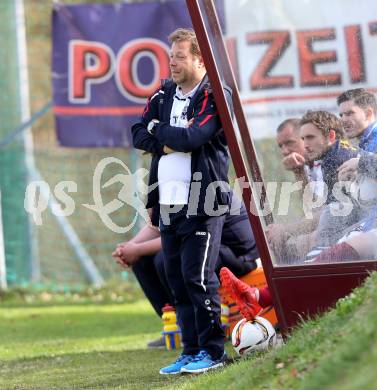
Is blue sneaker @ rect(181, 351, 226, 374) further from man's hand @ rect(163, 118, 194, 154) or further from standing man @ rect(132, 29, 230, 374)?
man's hand @ rect(163, 118, 194, 154)

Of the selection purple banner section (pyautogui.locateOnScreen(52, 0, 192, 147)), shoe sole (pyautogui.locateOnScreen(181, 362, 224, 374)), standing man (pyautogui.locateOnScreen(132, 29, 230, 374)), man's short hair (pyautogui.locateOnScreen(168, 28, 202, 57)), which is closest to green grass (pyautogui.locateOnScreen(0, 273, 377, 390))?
shoe sole (pyautogui.locateOnScreen(181, 362, 224, 374))

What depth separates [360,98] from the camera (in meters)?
6.01

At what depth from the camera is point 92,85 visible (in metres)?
13.3

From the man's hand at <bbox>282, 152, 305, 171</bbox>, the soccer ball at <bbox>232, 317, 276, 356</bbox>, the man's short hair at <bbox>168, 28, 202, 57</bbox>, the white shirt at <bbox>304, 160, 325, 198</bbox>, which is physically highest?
the man's short hair at <bbox>168, 28, 202, 57</bbox>

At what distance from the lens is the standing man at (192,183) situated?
6.29 meters

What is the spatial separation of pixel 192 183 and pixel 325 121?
87 cm

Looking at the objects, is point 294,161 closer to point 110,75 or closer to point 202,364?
point 202,364

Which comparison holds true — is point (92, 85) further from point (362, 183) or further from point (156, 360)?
point (362, 183)

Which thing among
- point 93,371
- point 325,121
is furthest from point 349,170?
point 93,371

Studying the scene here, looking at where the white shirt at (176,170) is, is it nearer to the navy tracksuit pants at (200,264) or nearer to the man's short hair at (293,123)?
the navy tracksuit pants at (200,264)

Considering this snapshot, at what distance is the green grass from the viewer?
4227mm

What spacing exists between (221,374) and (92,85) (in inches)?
322

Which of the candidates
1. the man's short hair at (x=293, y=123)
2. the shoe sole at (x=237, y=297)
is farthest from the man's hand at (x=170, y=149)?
the shoe sole at (x=237, y=297)

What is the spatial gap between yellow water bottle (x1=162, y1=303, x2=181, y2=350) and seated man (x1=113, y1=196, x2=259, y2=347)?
0.63ft
